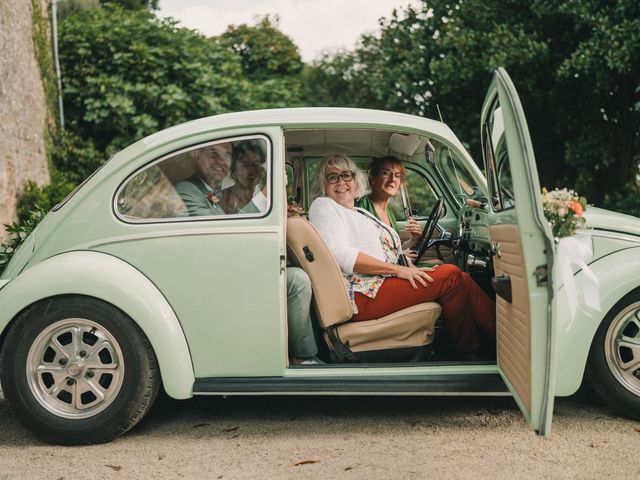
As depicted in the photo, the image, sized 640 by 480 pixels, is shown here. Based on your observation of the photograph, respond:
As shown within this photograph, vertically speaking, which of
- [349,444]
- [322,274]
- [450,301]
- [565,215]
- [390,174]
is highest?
[390,174]

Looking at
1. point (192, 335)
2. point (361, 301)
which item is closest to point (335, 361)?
point (361, 301)

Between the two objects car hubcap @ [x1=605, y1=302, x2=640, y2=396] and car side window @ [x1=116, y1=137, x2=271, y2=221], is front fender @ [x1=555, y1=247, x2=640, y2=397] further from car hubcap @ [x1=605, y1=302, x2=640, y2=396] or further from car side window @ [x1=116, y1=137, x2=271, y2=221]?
car side window @ [x1=116, y1=137, x2=271, y2=221]

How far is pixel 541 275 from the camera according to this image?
124 inches

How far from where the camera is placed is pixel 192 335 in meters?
3.78

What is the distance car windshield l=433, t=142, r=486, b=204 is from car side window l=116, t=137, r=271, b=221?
4.17ft

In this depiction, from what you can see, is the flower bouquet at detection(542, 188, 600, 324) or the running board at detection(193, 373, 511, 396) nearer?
the flower bouquet at detection(542, 188, 600, 324)

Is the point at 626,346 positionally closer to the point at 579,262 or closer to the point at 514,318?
the point at 579,262

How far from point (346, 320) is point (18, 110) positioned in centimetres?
725

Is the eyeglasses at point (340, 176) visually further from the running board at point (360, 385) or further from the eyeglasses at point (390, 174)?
the running board at point (360, 385)

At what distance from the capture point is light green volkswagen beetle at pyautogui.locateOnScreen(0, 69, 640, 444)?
3.72 meters

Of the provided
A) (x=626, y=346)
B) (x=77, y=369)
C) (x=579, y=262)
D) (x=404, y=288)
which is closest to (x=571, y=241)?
(x=579, y=262)

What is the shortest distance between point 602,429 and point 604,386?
0.78ft

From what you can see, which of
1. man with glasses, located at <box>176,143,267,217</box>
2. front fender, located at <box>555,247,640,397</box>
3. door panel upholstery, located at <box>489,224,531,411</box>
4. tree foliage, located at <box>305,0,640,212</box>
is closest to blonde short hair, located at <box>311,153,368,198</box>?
man with glasses, located at <box>176,143,267,217</box>

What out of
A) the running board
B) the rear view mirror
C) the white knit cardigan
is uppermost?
the rear view mirror
